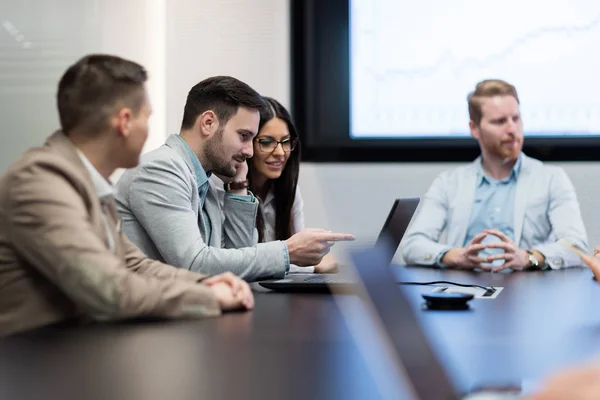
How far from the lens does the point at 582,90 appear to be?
14.6ft

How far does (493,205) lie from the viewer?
12.1 feet

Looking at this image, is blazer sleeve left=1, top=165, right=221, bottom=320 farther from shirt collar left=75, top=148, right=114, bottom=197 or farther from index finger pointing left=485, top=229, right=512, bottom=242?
index finger pointing left=485, top=229, right=512, bottom=242

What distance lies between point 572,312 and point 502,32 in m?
2.95

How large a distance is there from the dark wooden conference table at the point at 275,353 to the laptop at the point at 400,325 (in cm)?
24

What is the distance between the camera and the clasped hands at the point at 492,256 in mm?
2975

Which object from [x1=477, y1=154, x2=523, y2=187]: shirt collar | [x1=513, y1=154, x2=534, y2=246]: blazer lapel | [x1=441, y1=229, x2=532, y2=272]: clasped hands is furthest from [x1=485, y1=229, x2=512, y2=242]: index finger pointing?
[x1=477, y1=154, x2=523, y2=187]: shirt collar

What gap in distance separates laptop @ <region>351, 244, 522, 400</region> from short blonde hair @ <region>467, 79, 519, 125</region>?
3229mm

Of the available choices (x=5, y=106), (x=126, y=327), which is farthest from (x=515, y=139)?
(x=126, y=327)

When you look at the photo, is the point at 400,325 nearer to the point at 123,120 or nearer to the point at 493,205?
the point at 123,120

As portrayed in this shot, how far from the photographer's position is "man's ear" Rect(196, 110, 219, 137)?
2.71 meters

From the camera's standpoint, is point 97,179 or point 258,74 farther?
point 258,74

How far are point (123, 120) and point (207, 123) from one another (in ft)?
3.28

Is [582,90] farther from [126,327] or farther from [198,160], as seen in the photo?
[126,327]

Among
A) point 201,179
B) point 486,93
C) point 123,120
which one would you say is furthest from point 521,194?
point 123,120
